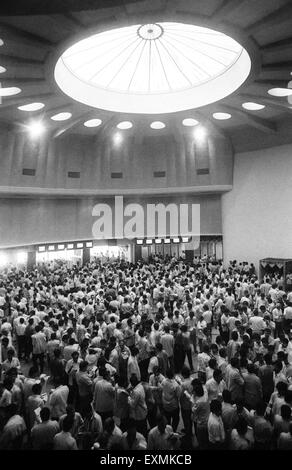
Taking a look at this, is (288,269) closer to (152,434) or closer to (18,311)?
(18,311)

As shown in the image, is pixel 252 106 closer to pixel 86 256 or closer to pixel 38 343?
pixel 38 343

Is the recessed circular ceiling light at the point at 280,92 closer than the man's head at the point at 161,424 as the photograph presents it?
No

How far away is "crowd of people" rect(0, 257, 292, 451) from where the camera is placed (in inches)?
181

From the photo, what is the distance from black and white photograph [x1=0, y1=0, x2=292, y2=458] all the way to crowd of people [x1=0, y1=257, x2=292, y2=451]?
3 cm

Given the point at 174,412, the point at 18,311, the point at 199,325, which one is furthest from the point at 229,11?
the point at 18,311

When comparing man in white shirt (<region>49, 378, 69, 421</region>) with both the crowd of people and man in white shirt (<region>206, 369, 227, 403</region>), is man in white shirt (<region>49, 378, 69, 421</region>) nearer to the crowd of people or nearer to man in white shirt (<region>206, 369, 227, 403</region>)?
the crowd of people

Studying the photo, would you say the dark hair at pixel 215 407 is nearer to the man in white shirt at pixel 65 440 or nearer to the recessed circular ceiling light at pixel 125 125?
the man in white shirt at pixel 65 440

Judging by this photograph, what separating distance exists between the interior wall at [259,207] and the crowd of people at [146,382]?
363 inches

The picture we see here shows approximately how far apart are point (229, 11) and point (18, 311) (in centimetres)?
1000

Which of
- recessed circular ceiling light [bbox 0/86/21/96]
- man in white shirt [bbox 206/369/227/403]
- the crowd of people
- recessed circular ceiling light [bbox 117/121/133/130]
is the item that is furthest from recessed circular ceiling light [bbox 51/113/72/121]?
man in white shirt [bbox 206/369/227/403]

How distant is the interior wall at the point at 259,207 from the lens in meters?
19.6

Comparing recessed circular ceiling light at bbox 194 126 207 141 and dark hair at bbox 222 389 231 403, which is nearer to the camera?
dark hair at bbox 222 389 231 403

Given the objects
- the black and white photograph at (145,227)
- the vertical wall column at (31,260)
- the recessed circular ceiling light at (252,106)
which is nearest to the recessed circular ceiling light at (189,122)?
the black and white photograph at (145,227)

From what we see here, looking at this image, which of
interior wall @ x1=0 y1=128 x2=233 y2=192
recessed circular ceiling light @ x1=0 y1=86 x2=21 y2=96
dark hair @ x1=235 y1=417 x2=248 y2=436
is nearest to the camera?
dark hair @ x1=235 y1=417 x2=248 y2=436
